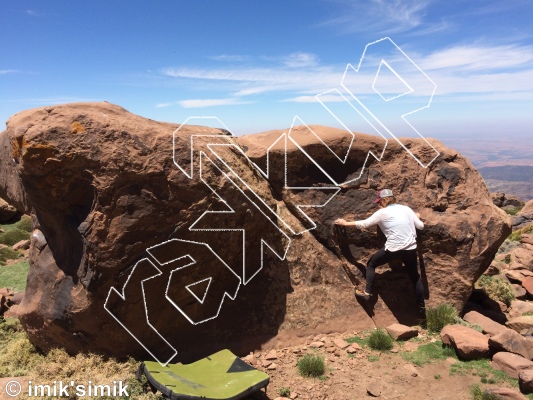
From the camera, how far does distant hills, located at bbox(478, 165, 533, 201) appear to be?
11434 centimetres

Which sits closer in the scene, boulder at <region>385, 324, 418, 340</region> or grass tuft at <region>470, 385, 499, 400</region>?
grass tuft at <region>470, 385, 499, 400</region>

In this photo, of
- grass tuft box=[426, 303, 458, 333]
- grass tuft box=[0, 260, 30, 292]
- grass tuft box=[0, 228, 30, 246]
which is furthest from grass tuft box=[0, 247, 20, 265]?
grass tuft box=[426, 303, 458, 333]

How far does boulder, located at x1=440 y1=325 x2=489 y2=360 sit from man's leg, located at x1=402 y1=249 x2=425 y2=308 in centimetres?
67

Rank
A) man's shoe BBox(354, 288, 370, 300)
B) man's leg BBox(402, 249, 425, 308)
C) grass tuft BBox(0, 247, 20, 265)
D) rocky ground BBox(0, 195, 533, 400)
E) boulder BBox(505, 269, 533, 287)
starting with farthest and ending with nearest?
grass tuft BBox(0, 247, 20, 265) < boulder BBox(505, 269, 533, 287) < man's shoe BBox(354, 288, 370, 300) < man's leg BBox(402, 249, 425, 308) < rocky ground BBox(0, 195, 533, 400)

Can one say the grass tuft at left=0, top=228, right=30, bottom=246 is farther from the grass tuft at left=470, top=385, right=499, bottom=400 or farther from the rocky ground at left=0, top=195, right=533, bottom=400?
the grass tuft at left=470, top=385, right=499, bottom=400

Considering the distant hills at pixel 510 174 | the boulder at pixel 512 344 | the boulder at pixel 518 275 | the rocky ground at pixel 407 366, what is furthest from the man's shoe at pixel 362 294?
the distant hills at pixel 510 174

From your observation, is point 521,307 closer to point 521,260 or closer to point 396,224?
point 521,260

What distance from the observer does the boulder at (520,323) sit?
21.5ft

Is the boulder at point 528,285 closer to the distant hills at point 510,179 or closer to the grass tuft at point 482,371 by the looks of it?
the grass tuft at point 482,371

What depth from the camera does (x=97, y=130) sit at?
478 centimetres

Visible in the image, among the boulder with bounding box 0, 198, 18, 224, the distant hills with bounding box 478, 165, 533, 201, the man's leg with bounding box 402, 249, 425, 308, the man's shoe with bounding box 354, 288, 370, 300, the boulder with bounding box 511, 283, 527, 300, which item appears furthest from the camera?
the distant hills with bounding box 478, 165, 533, 201

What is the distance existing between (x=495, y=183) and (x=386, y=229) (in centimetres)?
14127

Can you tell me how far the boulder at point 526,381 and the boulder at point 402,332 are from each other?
1.57 meters

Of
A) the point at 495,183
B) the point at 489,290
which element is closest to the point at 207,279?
the point at 489,290
